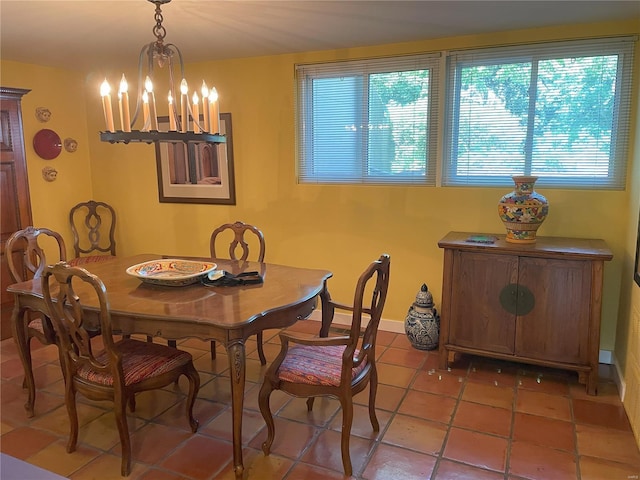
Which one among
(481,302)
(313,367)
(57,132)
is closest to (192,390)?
(313,367)

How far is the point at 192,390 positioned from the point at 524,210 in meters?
2.15

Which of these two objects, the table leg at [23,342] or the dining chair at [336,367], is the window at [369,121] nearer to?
the dining chair at [336,367]

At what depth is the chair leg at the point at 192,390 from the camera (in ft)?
7.80

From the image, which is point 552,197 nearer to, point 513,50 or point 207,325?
point 513,50

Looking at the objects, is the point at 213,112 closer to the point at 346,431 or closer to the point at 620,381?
the point at 346,431

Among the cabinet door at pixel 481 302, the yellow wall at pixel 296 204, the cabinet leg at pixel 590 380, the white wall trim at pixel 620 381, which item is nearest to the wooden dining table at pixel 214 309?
the cabinet door at pixel 481 302

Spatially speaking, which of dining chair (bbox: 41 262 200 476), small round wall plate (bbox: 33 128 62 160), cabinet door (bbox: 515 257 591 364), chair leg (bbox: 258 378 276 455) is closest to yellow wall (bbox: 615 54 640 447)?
cabinet door (bbox: 515 257 591 364)

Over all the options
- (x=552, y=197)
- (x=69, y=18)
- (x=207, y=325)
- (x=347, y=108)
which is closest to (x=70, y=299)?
(x=207, y=325)

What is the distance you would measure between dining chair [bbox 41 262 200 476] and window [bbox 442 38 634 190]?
2.30 m

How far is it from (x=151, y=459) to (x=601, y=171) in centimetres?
309

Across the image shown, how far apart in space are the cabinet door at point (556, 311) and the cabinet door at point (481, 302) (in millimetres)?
74

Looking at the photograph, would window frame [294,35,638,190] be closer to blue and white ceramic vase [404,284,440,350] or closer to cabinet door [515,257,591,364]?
cabinet door [515,257,591,364]

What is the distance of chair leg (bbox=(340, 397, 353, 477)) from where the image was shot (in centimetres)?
208

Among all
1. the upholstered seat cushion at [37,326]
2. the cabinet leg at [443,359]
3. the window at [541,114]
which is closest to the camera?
the upholstered seat cushion at [37,326]
